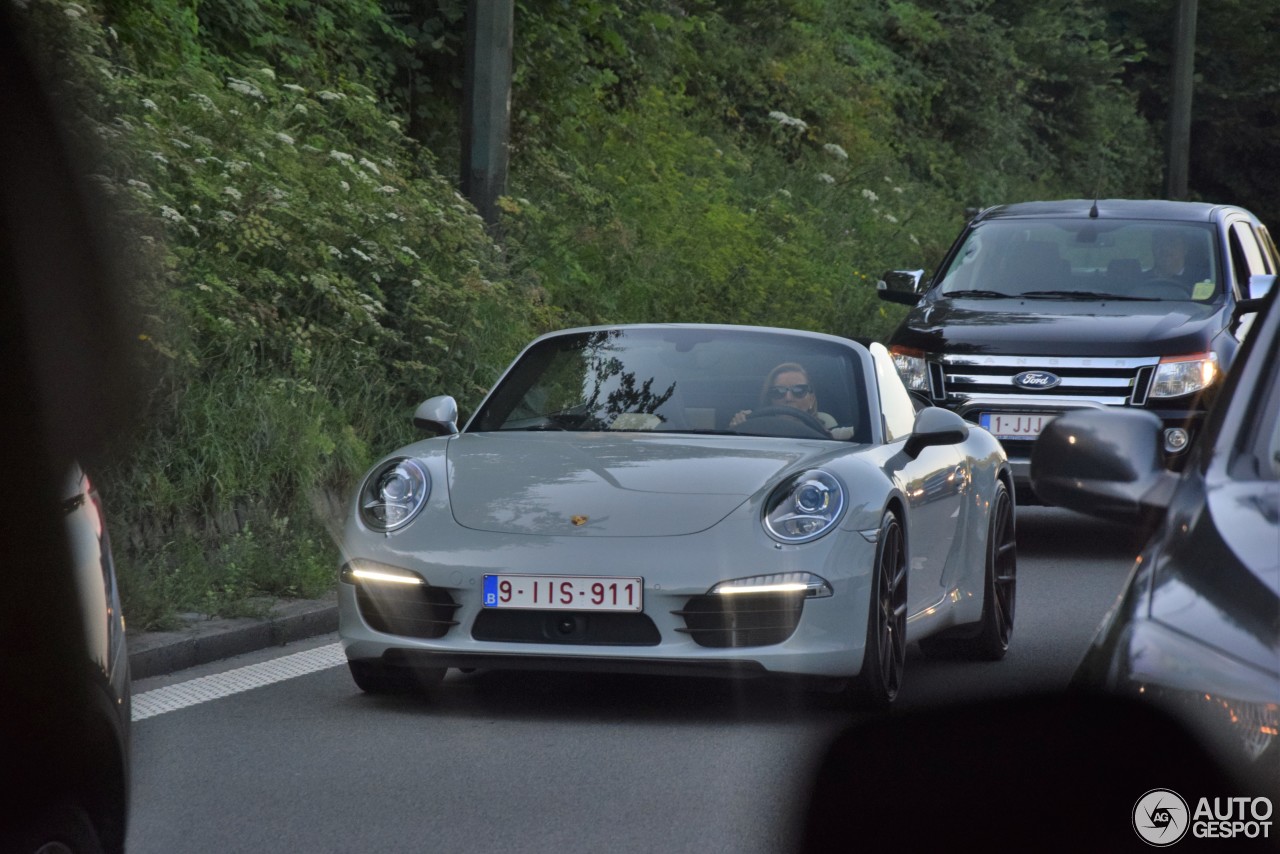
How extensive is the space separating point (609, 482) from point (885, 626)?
103cm

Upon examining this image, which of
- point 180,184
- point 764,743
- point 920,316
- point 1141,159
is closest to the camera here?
point 764,743

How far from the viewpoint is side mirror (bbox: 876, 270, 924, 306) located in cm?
1378

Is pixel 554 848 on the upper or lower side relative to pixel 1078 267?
upper

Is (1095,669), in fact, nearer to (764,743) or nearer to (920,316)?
(764,743)

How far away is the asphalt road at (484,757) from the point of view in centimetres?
531

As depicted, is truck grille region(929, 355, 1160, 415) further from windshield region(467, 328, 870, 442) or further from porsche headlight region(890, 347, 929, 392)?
windshield region(467, 328, 870, 442)

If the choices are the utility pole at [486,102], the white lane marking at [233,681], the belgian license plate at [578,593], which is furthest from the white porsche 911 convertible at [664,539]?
the utility pole at [486,102]

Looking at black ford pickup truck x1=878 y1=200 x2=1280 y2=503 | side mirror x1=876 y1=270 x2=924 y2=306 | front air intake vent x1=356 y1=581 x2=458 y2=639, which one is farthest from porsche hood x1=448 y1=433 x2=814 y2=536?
side mirror x1=876 y1=270 x2=924 y2=306

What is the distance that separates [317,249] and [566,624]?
19.6 ft

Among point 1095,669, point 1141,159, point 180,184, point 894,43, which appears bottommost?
point 1141,159

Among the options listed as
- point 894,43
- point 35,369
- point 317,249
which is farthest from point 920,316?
point 894,43

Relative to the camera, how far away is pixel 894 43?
33.0 meters

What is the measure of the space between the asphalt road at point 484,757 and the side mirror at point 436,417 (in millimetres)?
901

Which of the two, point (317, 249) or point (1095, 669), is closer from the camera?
point (1095, 669)
